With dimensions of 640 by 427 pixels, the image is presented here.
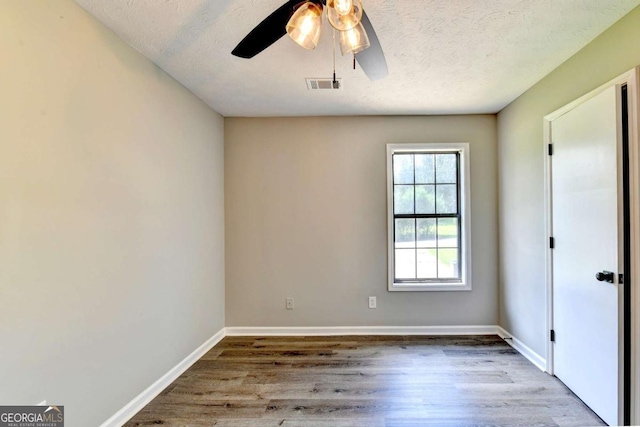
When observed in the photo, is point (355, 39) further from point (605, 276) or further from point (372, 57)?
point (605, 276)

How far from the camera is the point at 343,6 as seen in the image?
106 cm

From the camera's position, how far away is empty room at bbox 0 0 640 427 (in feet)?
4.70

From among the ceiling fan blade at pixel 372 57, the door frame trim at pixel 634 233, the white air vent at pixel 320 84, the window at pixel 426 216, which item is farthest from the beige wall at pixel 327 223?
the ceiling fan blade at pixel 372 57

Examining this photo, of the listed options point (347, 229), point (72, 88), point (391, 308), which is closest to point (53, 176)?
point (72, 88)

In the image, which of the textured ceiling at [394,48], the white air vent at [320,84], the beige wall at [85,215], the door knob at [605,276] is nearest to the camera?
the beige wall at [85,215]

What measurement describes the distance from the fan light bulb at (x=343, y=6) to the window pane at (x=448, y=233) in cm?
272

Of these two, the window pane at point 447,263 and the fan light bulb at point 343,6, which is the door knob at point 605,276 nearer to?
the window pane at point 447,263

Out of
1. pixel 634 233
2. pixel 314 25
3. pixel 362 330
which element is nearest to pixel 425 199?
pixel 362 330

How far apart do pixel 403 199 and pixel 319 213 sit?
100 cm

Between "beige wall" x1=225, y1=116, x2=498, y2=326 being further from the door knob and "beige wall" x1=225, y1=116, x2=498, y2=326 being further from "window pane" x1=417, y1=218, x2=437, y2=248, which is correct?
the door knob

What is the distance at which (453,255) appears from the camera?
329cm

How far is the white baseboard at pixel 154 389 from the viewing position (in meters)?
1.81

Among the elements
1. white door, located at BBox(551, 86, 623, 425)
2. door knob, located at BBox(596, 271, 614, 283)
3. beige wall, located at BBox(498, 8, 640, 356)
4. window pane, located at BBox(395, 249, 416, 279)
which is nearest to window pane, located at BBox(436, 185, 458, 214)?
beige wall, located at BBox(498, 8, 640, 356)

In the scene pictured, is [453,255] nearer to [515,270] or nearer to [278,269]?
[515,270]
